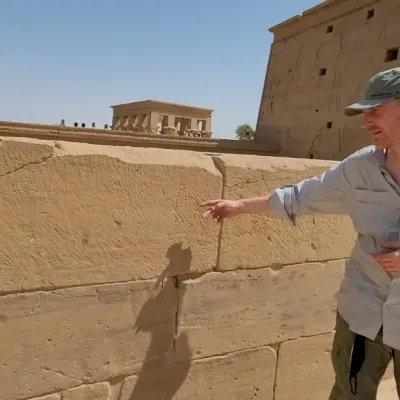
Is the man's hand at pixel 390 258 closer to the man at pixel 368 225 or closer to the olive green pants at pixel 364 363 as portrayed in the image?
the man at pixel 368 225

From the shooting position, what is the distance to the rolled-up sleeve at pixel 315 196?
6.01ft

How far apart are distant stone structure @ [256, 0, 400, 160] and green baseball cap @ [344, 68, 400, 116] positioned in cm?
994

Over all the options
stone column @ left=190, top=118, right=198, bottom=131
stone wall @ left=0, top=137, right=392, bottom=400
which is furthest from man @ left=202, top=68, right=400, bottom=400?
stone column @ left=190, top=118, right=198, bottom=131

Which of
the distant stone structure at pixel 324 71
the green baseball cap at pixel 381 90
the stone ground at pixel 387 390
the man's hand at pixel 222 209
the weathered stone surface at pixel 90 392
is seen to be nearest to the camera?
the green baseball cap at pixel 381 90

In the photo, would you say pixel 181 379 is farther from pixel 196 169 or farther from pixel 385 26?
pixel 385 26

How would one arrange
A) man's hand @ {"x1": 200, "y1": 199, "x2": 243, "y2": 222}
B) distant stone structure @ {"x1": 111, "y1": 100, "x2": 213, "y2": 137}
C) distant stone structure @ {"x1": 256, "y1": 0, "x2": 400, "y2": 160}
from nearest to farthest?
man's hand @ {"x1": 200, "y1": 199, "x2": 243, "y2": 222} → distant stone structure @ {"x1": 256, "y1": 0, "x2": 400, "y2": 160} → distant stone structure @ {"x1": 111, "y1": 100, "x2": 213, "y2": 137}

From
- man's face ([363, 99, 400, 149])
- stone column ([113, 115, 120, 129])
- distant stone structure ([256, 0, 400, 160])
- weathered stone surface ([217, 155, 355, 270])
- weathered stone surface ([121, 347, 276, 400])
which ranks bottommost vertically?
weathered stone surface ([121, 347, 276, 400])

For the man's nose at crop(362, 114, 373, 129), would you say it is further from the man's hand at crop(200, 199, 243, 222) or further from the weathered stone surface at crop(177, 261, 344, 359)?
the weathered stone surface at crop(177, 261, 344, 359)

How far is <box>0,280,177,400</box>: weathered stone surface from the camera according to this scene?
1.87 meters

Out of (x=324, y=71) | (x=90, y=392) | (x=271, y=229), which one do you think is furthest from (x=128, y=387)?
(x=324, y=71)

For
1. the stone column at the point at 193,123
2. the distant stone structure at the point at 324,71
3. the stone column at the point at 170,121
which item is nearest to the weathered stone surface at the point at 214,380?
the distant stone structure at the point at 324,71

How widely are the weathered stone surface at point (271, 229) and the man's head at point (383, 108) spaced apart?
0.78 metres

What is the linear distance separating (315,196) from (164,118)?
642 inches

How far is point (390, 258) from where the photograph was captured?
159 centimetres
